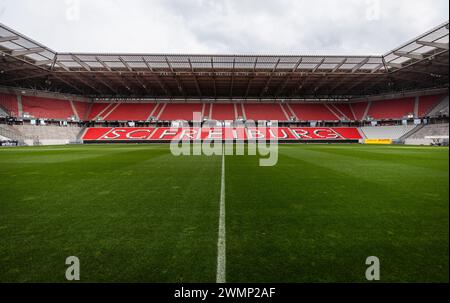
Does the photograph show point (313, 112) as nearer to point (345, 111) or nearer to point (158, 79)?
point (345, 111)

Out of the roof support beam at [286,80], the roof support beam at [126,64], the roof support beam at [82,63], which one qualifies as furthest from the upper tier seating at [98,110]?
the roof support beam at [286,80]

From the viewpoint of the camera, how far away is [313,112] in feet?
175

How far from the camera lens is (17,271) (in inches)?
110

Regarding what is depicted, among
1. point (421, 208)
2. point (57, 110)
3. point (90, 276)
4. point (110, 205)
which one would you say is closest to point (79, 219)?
point (110, 205)

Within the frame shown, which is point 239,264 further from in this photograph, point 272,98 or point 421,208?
point 272,98

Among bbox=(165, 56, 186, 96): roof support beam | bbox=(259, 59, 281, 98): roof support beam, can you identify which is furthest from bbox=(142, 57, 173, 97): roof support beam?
bbox=(259, 59, 281, 98): roof support beam

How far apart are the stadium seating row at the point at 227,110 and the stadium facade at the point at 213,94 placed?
219 millimetres

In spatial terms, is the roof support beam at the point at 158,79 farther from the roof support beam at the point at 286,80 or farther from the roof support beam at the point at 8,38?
the roof support beam at the point at 286,80

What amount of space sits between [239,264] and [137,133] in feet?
157

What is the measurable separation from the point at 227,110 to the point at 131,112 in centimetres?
2108

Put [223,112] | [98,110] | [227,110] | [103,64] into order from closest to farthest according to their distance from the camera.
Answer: [103,64] → [98,110] → [223,112] → [227,110]

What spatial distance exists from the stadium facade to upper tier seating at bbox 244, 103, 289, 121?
227 millimetres

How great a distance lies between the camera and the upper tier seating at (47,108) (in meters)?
43.7

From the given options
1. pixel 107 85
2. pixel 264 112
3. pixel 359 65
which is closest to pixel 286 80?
pixel 359 65
